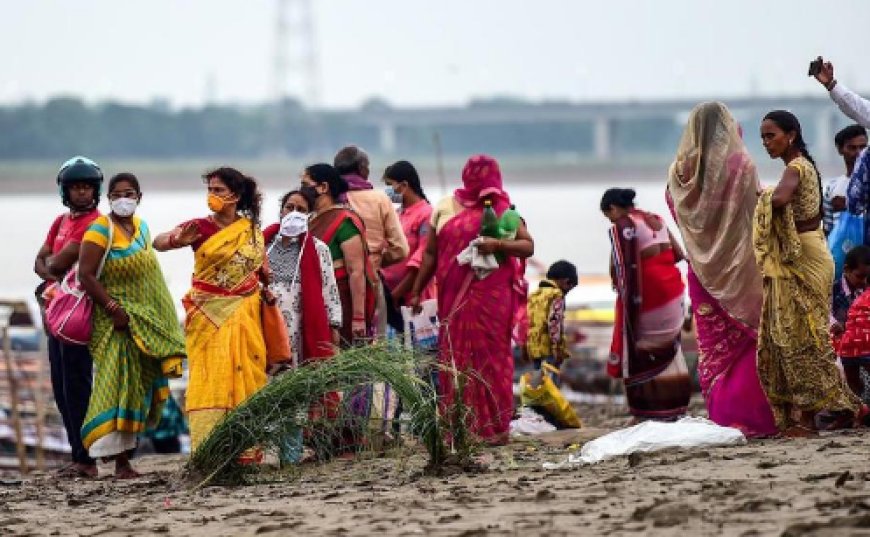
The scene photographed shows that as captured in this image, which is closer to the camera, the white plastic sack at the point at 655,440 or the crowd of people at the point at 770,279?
the white plastic sack at the point at 655,440

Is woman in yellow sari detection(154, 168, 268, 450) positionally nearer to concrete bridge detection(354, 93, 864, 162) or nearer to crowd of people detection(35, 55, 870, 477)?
crowd of people detection(35, 55, 870, 477)

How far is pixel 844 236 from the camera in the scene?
35.2ft

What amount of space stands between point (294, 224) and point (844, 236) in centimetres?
287

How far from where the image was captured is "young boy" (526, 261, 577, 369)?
38.2 ft

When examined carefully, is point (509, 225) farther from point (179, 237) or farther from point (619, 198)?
point (179, 237)

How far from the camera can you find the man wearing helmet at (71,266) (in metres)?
9.48

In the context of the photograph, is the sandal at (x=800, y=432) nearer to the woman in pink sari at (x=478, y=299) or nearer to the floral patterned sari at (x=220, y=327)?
the woman in pink sari at (x=478, y=299)

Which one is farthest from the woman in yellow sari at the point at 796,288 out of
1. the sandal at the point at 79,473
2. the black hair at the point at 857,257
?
the sandal at the point at 79,473

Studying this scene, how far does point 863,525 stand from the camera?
19.8 ft

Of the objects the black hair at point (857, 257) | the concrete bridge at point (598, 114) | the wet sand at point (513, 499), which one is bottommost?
the wet sand at point (513, 499)

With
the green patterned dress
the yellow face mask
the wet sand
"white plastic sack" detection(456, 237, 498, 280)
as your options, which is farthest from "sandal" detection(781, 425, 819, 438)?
the green patterned dress

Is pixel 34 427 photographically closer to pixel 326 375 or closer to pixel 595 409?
pixel 595 409

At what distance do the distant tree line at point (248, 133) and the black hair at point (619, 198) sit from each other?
10281 cm

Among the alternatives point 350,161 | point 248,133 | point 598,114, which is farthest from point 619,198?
point 248,133
